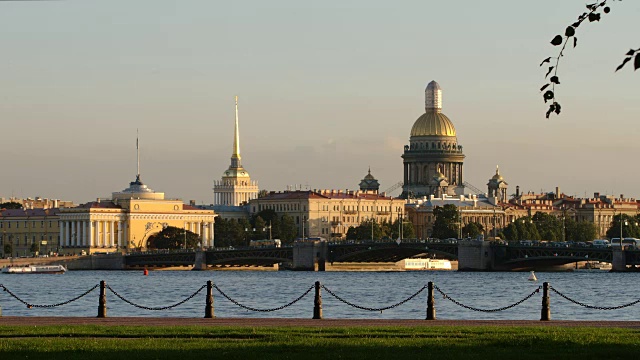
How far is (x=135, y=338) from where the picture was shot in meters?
24.5

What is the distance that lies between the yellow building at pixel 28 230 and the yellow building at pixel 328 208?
29.2m

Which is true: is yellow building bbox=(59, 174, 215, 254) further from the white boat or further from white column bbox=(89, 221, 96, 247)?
the white boat

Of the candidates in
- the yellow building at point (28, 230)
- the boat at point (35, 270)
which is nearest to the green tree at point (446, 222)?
the yellow building at point (28, 230)

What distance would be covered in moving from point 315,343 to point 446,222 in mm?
150730

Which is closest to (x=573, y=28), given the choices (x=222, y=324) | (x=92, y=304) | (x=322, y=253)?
(x=222, y=324)

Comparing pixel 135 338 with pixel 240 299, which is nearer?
pixel 135 338

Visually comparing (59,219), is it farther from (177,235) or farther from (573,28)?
(573,28)

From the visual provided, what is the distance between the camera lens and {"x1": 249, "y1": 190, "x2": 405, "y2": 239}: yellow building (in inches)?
7313

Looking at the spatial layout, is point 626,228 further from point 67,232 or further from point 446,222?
point 67,232

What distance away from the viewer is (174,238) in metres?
156

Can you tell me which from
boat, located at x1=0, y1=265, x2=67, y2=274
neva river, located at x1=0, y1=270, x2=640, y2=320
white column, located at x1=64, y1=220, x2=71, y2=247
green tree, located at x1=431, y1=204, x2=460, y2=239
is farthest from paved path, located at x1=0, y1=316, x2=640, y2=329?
green tree, located at x1=431, y1=204, x2=460, y2=239

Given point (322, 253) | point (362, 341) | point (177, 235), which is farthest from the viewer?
point (177, 235)

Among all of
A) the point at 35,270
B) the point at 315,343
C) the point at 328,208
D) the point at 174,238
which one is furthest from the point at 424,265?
the point at 315,343

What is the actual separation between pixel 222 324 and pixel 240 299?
33.7 metres
